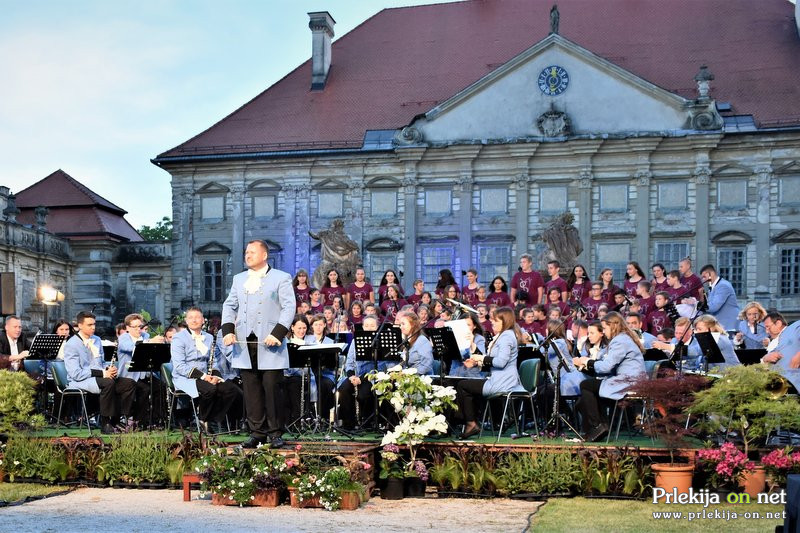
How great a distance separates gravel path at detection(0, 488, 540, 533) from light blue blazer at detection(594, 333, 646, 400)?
2.23 metres

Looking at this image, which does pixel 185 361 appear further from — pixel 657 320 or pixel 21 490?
pixel 657 320

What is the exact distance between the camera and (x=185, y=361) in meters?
14.9

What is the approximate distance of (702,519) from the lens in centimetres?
1039

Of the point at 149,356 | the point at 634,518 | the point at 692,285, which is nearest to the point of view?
the point at 634,518

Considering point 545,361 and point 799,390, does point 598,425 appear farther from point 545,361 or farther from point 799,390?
point 799,390

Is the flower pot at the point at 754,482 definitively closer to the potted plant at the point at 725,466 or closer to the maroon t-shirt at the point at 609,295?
the potted plant at the point at 725,466

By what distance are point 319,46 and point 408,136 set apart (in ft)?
21.7

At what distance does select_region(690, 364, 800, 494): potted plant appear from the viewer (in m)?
11.2

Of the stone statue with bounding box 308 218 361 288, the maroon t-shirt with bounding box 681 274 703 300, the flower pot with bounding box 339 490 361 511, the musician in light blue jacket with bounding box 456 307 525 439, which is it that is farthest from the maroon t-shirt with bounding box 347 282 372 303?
the flower pot with bounding box 339 490 361 511

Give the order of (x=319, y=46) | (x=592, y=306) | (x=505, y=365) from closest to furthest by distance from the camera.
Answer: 1. (x=505, y=365)
2. (x=592, y=306)
3. (x=319, y=46)

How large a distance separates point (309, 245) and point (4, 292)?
25750mm

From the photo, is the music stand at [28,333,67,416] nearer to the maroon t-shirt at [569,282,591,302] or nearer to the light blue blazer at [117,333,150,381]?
the light blue blazer at [117,333,150,381]

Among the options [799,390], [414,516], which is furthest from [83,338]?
[799,390]

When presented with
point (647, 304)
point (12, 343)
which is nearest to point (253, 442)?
point (12, 343)
